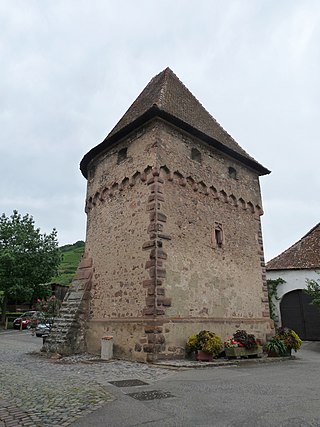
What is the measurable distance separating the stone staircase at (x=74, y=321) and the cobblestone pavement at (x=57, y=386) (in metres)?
0.86

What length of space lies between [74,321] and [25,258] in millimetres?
16788

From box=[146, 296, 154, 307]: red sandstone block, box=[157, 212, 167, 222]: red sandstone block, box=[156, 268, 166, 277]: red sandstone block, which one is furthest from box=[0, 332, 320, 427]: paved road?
box=[157, 212, 167, 222]: red sandstone block

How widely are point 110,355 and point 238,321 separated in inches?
172

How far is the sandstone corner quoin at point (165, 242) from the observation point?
31.8 ft

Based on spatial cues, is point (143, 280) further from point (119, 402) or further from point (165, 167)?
point (119, 402)

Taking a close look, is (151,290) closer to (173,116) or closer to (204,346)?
(204,346)

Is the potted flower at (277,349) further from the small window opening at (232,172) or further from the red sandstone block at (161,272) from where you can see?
the small window opening at (232,172)

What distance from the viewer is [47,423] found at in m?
3.85

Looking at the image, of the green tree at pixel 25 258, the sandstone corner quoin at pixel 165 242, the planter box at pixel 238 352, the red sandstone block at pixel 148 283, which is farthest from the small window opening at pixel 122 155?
the green tree at pixel 25 258

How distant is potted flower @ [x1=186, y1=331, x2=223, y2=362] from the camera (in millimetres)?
9008

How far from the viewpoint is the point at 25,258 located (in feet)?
86.1

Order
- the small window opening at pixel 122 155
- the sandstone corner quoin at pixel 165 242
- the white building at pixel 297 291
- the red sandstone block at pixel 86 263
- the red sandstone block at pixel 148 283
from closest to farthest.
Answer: the red sandstone block at pixel 148 283
the sandstone corner quoin at pixel 165 242
the small window opening at pixel 122 155
the red sandstone block at pixel 86 263
the white building at pixel 297 291

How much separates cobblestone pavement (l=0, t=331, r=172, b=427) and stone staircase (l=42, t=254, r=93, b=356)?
86cm

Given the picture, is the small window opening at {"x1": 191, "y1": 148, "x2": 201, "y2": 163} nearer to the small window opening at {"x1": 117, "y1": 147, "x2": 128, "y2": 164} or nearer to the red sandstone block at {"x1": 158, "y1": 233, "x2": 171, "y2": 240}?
the small window opening at {"x1": 117, "y1": 147, "x2": 128, "y2": 164}
